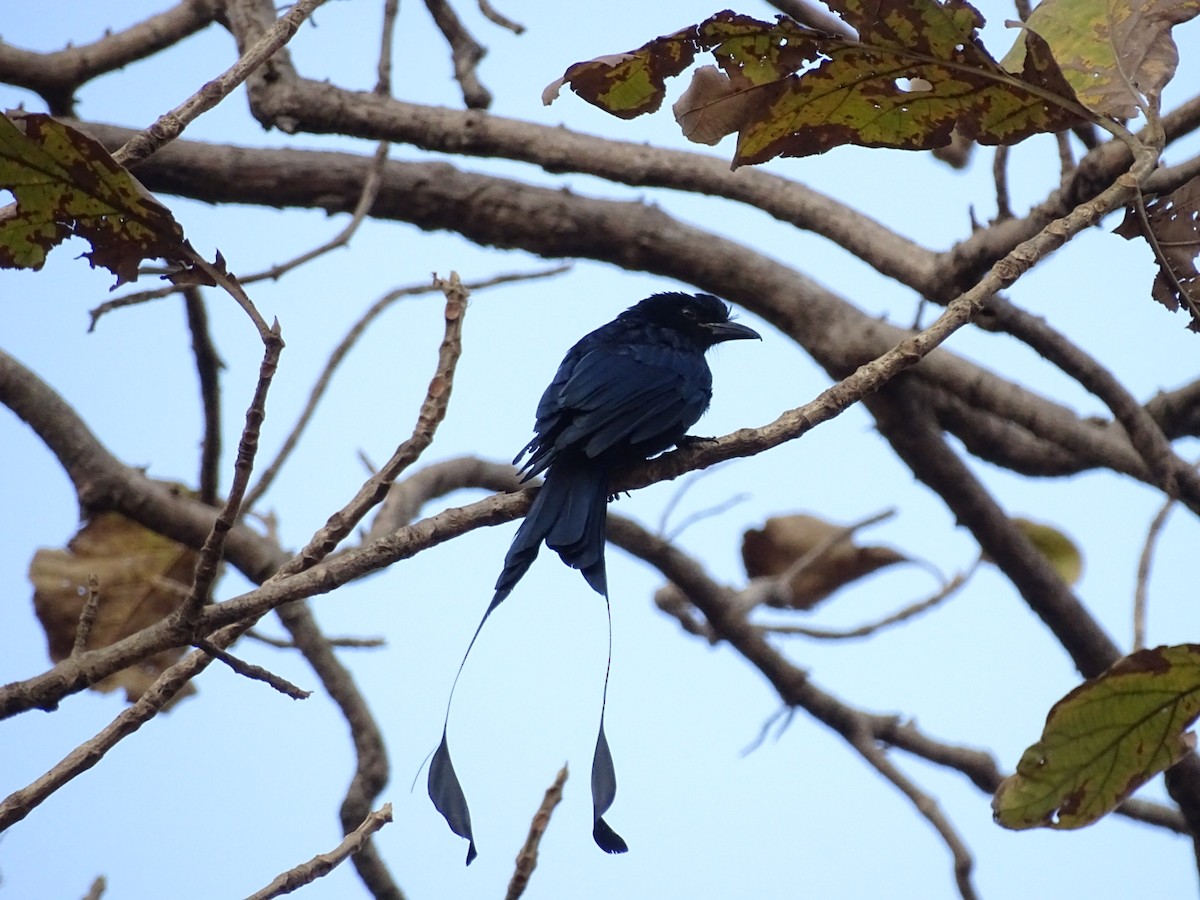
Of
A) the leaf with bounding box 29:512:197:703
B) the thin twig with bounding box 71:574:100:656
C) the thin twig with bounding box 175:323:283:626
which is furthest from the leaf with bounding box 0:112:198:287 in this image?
the leaf with bounding box 29:512:197:703

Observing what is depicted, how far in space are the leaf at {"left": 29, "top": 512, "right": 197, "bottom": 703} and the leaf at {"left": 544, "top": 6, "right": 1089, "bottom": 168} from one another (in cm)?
236

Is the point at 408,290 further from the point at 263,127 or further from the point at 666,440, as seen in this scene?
the point at 666,440

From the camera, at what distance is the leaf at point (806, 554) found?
5223 mm

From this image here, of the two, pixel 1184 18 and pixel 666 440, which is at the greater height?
pixel 666 440

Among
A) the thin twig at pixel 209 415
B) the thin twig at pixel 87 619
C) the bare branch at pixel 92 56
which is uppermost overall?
the bare branch at pixel 92 56

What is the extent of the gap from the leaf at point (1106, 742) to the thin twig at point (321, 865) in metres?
1.00

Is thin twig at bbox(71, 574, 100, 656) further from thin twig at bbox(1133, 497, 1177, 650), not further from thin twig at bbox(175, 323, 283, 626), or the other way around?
thin twig at bbox(1133, 497, 1177, 650)

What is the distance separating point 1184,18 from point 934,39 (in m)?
0.53

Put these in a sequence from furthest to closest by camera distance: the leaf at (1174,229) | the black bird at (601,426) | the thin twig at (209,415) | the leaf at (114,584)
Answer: the thin twig at (209,415), the leaf at (114,584), the leaf at (1174,229), the black bird at (601,426)

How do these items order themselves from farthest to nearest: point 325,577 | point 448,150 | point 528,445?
point 448,150
point 528,445
point 325,577

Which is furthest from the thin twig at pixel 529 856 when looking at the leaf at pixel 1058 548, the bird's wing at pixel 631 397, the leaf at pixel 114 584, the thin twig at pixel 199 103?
the leaf at pixel 1058 548

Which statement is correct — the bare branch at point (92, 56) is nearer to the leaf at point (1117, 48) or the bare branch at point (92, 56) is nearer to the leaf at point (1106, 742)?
the leaf at point (1117, 48)

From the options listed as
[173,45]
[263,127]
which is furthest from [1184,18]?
[173,45]

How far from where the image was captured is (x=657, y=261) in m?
4.78
